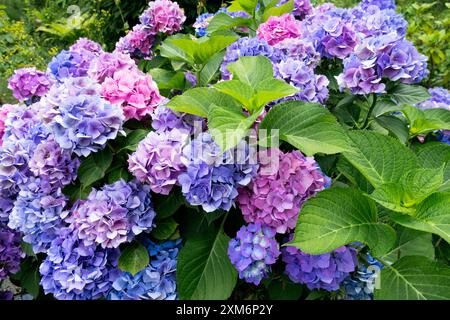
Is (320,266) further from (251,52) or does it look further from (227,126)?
(251,52)

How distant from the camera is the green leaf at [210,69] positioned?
4.40ft

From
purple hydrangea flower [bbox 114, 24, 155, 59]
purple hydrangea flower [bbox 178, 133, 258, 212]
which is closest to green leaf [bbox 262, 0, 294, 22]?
purple hydrangea flower [bbox 114, 24, 155, 59]

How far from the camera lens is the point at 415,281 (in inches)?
37.2

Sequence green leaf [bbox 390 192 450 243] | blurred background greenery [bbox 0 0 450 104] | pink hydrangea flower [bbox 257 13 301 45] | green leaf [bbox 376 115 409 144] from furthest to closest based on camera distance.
A: blurred background greenery [bbox 0 0 450 104], pink hydrangea flower [bbox 257 13 301 45], green leaf [bbox 376 115 409 144], green leaf [bbox 390 192 450 243]

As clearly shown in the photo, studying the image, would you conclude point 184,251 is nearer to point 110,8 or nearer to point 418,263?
point 418,263

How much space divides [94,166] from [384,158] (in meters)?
0.67

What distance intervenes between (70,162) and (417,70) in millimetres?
906

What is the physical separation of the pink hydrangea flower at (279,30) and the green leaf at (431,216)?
2.48 feet

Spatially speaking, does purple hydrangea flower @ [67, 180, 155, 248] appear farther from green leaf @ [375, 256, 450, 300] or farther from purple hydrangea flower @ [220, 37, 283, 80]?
green leaf @ [375, 256, 450, 300]

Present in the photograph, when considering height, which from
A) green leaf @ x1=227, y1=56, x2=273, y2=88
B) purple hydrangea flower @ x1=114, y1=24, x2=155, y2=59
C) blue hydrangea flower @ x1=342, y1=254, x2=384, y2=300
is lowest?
blue hydrangea flower @ x1=342, y1=254, x2=384, y2=300

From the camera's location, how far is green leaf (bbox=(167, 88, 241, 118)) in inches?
40.4

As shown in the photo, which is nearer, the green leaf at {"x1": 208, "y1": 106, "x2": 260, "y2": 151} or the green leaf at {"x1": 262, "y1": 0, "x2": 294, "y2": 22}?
the green leaf at {"x1": 208, "y1": 106, "x2": 260, "y2": 151}

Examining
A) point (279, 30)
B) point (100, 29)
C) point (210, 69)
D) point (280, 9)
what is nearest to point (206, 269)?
point (210, 69)

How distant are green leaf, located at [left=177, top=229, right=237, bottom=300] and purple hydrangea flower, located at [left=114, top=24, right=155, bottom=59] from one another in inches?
41.7
